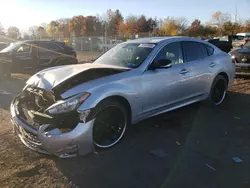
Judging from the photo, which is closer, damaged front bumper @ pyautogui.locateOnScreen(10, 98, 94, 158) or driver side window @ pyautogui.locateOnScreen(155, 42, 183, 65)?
damaged front bumper @ pyautogui.locateOnScreen(10, 98, 94, 158)

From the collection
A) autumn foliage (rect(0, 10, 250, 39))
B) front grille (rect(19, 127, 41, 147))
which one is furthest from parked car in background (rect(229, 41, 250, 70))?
autumn foliage (rect(0, 10, 250, 39))

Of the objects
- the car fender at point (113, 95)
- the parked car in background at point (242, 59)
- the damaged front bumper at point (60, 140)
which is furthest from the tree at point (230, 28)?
the damaged front bumper at point (60, 140)

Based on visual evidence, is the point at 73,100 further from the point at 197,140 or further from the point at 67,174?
the point at 197,140

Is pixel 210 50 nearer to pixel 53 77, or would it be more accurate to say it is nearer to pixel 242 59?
pixel 53 77

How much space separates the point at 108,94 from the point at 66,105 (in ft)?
2.06

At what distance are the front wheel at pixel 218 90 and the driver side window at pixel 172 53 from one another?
1.41 metres

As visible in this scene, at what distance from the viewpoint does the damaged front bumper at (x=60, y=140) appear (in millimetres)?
3203

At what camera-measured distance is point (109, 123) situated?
387cm

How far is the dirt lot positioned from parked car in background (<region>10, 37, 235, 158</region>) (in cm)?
28

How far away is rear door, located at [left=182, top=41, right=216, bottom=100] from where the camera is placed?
5.18 metres

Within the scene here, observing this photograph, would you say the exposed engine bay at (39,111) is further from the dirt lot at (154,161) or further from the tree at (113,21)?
the tree at (113,21)

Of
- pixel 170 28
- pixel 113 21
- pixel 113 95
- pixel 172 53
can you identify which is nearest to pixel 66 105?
pixel 113 95

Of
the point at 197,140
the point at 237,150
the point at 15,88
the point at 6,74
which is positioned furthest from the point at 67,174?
the point at 6,74

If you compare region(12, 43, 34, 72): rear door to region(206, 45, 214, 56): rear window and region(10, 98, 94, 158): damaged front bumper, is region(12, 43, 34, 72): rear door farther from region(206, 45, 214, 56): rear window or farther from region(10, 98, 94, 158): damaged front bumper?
region(10, 98, 94, 158): damaged front bumper
